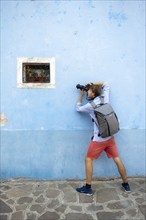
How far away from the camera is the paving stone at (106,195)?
3.97m

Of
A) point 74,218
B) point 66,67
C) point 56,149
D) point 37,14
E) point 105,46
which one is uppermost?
point 37,14

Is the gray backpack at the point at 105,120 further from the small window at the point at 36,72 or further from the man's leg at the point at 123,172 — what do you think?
the small window at the point at 36,72

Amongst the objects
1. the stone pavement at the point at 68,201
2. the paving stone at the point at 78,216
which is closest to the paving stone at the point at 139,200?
the stone pavement at the point at 68,201

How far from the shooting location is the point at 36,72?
454 cm

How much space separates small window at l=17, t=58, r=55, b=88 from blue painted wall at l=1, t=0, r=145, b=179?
9cm

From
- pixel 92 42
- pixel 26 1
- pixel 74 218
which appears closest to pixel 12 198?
pixel 74 218

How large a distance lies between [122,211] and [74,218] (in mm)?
670

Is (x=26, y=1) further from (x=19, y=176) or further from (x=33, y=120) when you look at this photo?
(x=19, y=176)

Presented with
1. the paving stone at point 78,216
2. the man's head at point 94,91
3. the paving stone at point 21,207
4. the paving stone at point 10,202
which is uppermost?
the man's head at point 94,91

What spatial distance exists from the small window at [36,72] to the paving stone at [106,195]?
6.19 feet

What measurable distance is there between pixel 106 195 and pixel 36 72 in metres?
2.30

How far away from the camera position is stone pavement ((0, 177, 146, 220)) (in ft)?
11.6

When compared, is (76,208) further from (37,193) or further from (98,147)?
(98,147)

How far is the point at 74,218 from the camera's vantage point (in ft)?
11.4
